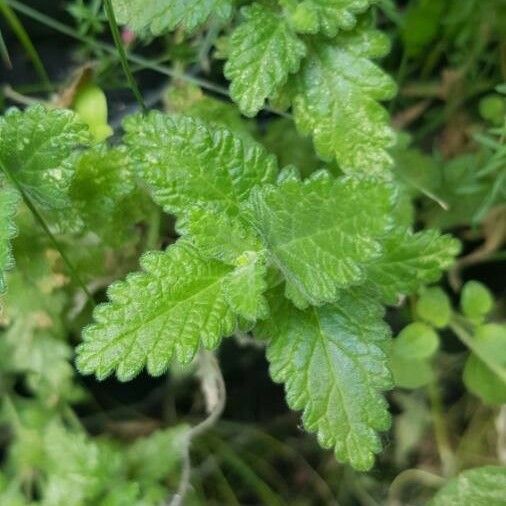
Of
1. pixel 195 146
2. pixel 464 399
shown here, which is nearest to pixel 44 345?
pixel 195 146

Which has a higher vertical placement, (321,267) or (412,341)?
(321,267)

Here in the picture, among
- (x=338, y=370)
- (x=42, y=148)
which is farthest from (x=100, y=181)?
(x=338, y=370)

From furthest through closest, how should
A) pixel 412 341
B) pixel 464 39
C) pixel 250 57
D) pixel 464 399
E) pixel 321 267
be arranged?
pixel 464 399
pixel 464 39
pixel 412 341
pixel 250 57
pixel 321 267

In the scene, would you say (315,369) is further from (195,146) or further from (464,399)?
(464,399)

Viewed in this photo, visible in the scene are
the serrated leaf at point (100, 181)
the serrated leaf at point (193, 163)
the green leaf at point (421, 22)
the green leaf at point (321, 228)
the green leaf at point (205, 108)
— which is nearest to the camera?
the green leaf at point (321, 228)

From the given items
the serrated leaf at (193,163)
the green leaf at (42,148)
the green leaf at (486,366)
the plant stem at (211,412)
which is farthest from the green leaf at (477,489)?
the green leaf at (42,148)

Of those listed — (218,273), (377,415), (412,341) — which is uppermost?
(218,273)

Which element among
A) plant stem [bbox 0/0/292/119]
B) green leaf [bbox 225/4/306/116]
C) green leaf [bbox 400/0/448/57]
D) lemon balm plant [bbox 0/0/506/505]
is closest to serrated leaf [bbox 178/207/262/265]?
lemon balm plant [bbox 0/0/506/505]

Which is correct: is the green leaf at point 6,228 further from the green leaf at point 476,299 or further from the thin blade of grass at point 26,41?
the green leaf at point 476,299

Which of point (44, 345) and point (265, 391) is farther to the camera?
point (265, 391)
